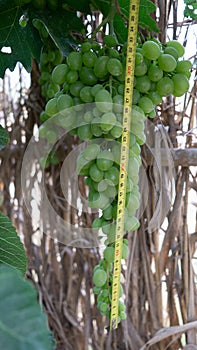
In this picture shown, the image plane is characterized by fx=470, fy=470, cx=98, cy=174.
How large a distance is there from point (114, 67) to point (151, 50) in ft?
0.18

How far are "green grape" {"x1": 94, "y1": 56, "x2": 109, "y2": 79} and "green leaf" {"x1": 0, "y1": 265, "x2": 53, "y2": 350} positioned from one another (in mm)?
344

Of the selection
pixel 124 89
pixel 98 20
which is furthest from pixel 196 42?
pixel 124 89

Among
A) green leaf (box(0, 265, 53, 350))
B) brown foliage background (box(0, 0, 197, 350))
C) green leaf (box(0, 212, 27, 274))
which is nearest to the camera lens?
→ green leaf (box(0, 265, 53, 350))

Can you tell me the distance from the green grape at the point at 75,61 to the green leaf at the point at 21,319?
362mm

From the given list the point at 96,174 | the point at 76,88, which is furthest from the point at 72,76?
the point at 96,174

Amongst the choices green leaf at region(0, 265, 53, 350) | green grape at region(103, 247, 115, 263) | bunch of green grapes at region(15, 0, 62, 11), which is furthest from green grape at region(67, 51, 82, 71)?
green leaf at region(0, 265, 53, 350)

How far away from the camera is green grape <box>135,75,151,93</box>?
54 centimetres

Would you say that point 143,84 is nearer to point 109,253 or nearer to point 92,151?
point 92,151

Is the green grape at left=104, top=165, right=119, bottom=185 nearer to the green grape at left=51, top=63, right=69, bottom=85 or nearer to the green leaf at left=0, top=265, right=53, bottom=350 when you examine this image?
the green grape at left=51, top=63, right=69, bottom=85

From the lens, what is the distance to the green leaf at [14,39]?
0.61 metres

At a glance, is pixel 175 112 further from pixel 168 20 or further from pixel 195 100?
pixel 168 20

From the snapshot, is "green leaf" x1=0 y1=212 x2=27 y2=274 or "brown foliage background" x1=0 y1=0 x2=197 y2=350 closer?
"green leaf" x1=0 y1=212 x2=27 y2=274

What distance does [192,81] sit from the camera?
82 cm

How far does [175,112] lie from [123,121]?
1.15 feet
